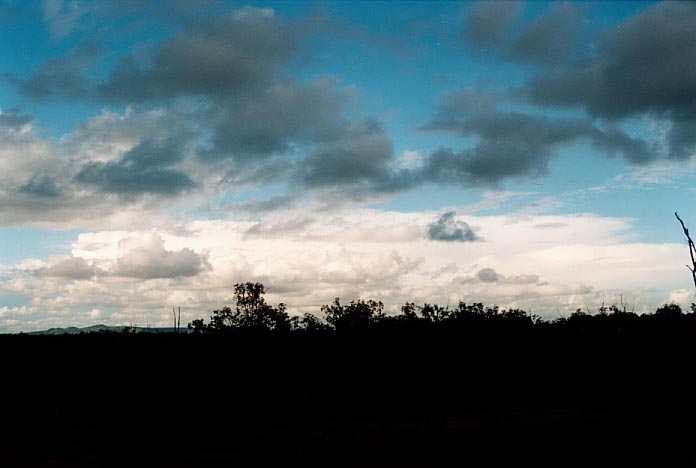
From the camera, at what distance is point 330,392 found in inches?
738

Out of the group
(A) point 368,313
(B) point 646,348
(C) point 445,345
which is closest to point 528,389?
(C) point 445,345

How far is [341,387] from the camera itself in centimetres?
1889

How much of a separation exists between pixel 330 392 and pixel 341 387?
394 mm

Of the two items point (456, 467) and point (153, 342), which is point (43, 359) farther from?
point (456, 467)

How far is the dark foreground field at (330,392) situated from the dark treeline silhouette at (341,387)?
0.04 m

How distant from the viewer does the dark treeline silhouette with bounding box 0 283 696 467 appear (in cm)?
1379

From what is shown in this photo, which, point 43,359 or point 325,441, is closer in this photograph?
point 325,441

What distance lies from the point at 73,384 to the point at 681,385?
1952cm

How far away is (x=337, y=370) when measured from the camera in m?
19.3

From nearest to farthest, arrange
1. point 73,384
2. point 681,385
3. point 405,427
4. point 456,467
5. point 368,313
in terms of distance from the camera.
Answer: point 456,467 → point 405,427 → point 73,384 → point 681,385 → point 368,313

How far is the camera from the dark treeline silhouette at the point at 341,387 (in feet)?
45.2

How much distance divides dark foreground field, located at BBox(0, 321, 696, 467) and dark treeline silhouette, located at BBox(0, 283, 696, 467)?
4cm

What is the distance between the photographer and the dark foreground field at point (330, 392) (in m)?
13.3

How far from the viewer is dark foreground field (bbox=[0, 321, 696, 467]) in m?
13.3
